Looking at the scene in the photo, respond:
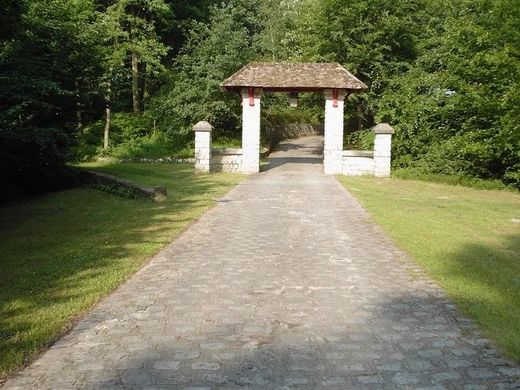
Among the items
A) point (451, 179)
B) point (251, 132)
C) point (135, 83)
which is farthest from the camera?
point (135, 83)

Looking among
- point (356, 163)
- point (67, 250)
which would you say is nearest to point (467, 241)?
point (67, 250)

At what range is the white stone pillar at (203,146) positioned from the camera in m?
20.6

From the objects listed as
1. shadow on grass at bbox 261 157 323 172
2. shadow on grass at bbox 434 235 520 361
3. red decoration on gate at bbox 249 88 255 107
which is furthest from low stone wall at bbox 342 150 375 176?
shadow on grass at bbox 434 235 520 361

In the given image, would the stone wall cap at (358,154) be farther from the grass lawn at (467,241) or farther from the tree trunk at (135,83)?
the tree trunk at (135,83)

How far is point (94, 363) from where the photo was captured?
393 cm

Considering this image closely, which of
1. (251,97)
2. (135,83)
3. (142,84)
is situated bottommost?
(251,97)

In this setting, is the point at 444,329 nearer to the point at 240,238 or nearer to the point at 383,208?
the point at 240,238

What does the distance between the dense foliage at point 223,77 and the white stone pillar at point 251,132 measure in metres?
5.11

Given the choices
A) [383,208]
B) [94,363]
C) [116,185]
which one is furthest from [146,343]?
[116,185]

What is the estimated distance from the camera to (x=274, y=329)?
4.66 meters

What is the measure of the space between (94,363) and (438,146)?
19801mm

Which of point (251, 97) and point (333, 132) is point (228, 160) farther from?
point (333, 132)

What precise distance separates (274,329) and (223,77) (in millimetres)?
23742

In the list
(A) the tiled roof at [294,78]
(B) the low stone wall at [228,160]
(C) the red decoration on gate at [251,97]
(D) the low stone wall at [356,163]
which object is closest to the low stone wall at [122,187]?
(B) the low stone wall at [228,160]
